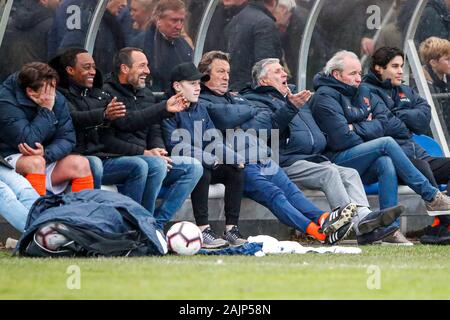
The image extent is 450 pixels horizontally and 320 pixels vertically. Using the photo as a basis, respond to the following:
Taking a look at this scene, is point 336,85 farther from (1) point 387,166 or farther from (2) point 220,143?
(2) point 220,143

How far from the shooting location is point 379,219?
11.4 metres

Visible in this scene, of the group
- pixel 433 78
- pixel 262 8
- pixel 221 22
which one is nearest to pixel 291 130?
pixel 221 22

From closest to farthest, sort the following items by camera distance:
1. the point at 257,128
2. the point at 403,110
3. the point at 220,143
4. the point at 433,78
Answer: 1. the point at 220,143
2. the point at 257,128
3. the point at 403,110
4. the point at 433,78

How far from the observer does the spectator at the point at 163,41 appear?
43.5 feet

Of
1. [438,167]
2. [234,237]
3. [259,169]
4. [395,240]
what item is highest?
[259,169]

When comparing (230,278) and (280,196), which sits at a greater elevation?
(230,278)

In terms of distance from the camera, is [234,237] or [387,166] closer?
[234,237]

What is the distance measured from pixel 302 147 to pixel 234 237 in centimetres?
146

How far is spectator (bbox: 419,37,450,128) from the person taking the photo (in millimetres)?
14844

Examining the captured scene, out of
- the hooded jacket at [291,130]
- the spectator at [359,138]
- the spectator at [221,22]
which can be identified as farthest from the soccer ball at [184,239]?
the spectator at [221,22]

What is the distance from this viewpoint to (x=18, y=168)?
1067cm

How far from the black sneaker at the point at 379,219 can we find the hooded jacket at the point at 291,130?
1.27m

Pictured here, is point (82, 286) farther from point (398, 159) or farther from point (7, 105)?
point (398, 159)
